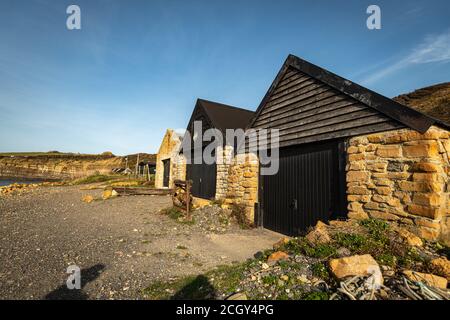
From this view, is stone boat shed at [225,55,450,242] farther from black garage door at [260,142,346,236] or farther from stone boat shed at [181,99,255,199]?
stone boat shed at [181,99,255,199]

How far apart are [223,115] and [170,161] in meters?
6.76

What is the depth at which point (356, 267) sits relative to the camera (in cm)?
300

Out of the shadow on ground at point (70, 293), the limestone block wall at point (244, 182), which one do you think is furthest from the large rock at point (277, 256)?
the limestone block wall at point (244, 182)

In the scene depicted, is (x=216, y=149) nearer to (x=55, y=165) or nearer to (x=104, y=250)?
(x=104, y=250)


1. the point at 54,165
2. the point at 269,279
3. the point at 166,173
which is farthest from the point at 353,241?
the point at 54,165

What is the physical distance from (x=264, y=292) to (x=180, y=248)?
3332 millimetres

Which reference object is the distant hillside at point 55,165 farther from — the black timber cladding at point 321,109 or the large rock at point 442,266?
the large rock at point 442,266

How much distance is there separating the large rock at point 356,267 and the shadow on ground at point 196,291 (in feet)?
6.14

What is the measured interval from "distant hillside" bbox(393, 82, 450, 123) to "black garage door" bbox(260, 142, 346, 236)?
4.80 metres

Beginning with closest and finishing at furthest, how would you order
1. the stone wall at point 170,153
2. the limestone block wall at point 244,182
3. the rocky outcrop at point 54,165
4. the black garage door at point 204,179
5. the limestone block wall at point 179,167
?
the limestone block wall at point 244,182 < the black garage door at point 204,179 < the limestone block wall at point 179,167 < the stone wall at point 170,153 < the rocky outcrop at point 54,165

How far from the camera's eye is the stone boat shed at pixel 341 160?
14.3 feet

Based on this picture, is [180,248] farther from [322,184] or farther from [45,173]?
[45,173]

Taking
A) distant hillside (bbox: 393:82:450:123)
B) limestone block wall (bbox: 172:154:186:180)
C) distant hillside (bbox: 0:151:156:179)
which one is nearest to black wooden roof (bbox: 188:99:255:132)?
limestone block wall (bbox: 172:154:186:180)
